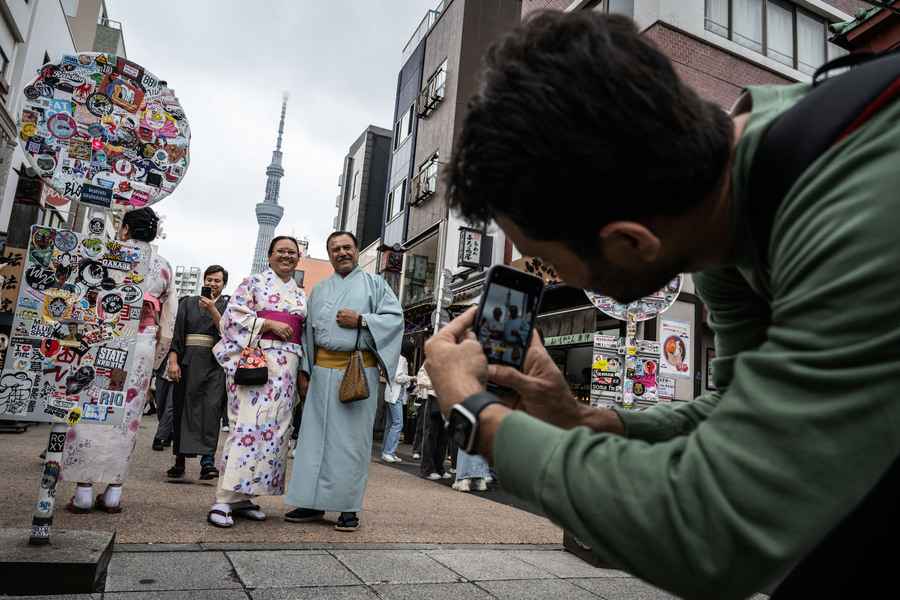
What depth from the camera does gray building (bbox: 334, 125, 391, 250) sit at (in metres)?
27.7

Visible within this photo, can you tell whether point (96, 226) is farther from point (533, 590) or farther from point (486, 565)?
point (533, 590)

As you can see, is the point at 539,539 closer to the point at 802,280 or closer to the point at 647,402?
the point at 647,402

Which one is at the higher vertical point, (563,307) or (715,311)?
(563,307)

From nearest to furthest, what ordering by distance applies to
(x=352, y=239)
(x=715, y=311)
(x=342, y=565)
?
(x=715, y=311) < (x=342, y=565) < (x=352, y=239)

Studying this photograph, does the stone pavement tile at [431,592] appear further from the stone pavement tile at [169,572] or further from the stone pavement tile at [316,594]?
the stone pavement tile at [169,572]

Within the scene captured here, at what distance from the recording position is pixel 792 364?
0.59m

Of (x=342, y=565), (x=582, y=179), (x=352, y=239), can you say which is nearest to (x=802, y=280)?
(x=582, y=179)

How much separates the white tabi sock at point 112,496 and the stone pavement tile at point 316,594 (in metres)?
1.80

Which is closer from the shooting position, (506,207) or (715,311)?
(506,207)

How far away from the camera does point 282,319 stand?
13.4 ft

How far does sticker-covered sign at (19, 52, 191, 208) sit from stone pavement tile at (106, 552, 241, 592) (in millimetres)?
1621

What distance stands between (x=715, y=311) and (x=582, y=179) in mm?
545

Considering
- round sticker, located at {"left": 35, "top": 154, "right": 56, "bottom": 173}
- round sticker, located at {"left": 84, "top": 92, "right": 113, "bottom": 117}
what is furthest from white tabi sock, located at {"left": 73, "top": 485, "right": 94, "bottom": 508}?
round sticker, located at {"left": 84, "top": 92, "right": 113, "bottom": 117}

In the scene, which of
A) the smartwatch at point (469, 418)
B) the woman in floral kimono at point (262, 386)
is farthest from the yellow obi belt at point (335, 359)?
the smartwatch at point (469, 418)
